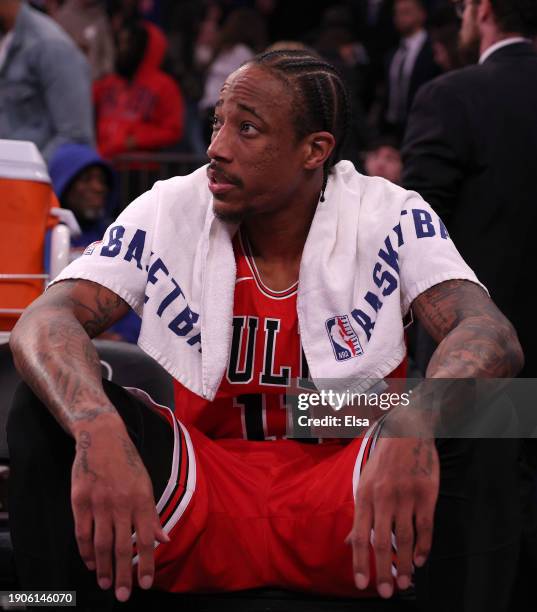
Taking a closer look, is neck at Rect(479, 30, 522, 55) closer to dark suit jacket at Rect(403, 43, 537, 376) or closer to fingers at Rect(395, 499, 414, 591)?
dark suit jacket at Rect(403, 43, 537, 376)

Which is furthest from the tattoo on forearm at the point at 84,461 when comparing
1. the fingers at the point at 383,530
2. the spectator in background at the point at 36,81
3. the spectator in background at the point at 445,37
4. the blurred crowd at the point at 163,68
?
the spectator in background at the point at 445,37

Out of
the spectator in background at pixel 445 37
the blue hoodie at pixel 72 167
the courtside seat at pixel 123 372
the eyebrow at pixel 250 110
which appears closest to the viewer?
the eyebrow at pixel 250 110

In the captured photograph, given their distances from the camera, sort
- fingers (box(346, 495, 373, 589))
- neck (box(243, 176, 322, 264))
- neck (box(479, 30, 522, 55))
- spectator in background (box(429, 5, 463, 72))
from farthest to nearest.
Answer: spectator in background (box(429, 5, 463, 72)) → neck (box(479, 30, 522, 55)) → neck (box(243, 176, 322, 264)) → fingers (box(346, 495, 373, 589))

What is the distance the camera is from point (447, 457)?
220 centimetres

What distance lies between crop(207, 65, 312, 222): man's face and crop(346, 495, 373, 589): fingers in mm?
794

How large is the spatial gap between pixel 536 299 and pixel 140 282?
1.50 metres

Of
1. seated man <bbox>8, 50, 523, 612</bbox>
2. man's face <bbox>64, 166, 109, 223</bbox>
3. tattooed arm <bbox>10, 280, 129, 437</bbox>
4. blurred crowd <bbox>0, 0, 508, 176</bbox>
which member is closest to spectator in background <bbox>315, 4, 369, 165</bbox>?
blurred crowd <bbox>0, 0, 508, 176</bbox>

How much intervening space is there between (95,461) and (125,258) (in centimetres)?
58

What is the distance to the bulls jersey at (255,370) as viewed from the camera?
255 cm

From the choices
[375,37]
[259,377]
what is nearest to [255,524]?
[259,377]

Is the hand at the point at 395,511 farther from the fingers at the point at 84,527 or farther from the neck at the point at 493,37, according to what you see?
the neck at the point at 493,37

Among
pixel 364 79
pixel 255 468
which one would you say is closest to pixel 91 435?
pixel 255 468

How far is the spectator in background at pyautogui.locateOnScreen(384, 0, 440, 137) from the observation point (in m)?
7.04

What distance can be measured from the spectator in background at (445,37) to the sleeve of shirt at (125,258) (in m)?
3.30
